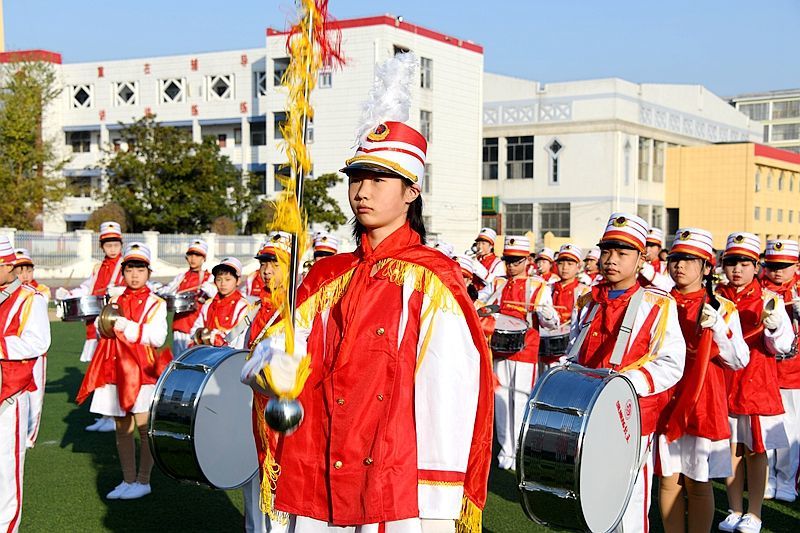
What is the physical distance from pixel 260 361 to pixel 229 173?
1554 inches

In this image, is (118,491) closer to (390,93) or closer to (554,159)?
(390,93)

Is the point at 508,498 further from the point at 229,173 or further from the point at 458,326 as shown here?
the point at 229,173

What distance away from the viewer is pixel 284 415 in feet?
9.92

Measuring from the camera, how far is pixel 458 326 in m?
3.29

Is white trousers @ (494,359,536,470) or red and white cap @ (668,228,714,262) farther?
white trousers @ (494,359,536,470)

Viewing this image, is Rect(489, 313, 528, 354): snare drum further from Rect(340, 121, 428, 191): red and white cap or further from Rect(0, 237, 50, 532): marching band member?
Rect(340, 121, 428, 191): red and white cap

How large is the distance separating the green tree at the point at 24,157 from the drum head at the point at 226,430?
3469cm

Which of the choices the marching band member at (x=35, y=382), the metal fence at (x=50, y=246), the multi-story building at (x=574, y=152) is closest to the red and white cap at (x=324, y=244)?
the marching band member at (x=35, y=382)

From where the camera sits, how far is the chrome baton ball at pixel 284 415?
9.93 ft

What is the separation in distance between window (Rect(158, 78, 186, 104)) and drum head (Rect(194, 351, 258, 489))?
1954 inches

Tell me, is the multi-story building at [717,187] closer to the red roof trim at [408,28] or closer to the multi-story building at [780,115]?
the red roof trim at [408,28]

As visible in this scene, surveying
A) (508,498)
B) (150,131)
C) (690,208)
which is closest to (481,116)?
(690,208)

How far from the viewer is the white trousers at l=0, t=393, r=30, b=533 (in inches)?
228

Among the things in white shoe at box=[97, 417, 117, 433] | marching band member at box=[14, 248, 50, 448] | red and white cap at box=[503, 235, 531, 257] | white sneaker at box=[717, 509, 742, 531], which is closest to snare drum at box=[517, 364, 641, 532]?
white sneaker at box=[717, 509, 742, 531]
